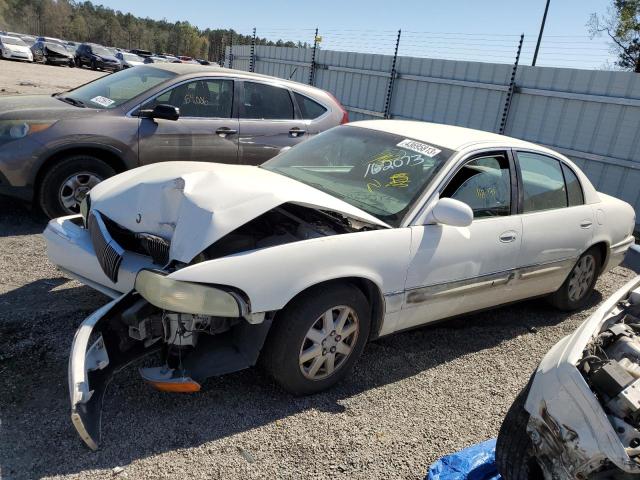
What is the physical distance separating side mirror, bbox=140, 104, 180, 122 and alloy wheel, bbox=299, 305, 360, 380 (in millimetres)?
3319

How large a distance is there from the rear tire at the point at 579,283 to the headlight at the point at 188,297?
131 inches

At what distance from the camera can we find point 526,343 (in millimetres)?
4320

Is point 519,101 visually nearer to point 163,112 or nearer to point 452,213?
point 163,112

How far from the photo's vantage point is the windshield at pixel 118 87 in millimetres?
5609

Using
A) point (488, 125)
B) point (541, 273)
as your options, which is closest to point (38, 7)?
point (488, 125)

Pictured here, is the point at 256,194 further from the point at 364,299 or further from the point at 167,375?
the point at 167,375

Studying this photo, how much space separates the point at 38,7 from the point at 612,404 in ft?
349

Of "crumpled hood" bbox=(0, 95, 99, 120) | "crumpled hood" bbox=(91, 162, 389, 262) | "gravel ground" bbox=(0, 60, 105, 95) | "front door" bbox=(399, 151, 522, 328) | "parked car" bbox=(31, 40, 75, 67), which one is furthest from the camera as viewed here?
"parked car" bbox=(31, 40, 75, 67)

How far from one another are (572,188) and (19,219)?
211 inches

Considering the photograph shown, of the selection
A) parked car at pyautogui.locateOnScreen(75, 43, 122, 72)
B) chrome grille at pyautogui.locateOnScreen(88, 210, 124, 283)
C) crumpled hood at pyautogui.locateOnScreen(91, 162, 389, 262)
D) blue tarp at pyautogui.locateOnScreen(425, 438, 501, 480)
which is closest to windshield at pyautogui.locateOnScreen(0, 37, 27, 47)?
parked car at pyautogui.locateOnScreen(75, 43, 122, 72)

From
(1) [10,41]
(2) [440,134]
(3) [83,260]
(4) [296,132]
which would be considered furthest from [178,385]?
(1) [10,41]

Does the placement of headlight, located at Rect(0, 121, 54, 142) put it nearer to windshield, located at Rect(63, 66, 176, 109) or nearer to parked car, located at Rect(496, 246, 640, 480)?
windshield, located at Rect(63, 66, 176, 109)

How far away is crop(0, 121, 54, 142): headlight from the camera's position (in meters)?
4.92

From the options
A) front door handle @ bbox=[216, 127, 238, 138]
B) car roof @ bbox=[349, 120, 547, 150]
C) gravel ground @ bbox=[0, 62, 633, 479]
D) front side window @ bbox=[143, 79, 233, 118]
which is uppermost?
car roof @ bbox=[349, 120, 547, 150]
